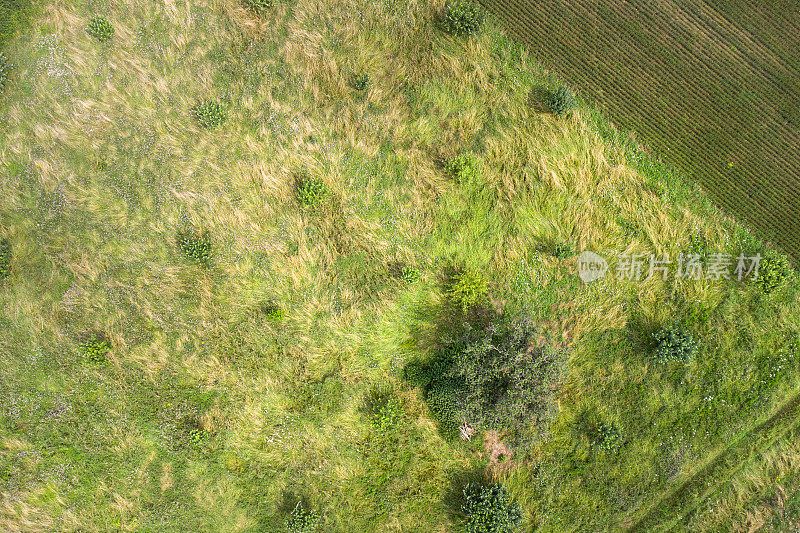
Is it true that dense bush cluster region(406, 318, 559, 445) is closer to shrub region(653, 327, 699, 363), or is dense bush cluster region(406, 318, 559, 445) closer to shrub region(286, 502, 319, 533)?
shrub region(653, 327, 699, 363)

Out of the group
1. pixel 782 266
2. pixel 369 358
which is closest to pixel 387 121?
pixel 369 358

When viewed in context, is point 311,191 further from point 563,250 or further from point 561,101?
point 561,101

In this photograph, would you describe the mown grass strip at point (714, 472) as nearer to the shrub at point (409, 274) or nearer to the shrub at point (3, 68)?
the shrub at point (409, 274)

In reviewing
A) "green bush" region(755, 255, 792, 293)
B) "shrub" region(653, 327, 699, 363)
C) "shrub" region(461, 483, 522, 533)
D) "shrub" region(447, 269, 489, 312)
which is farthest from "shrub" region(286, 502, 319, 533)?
"green bush" region(755, 255, 792, 293)

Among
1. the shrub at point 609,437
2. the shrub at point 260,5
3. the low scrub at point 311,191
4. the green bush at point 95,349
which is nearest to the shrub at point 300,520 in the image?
the green bush at point 95,349

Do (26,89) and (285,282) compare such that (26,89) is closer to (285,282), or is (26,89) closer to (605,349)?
(285,282)
